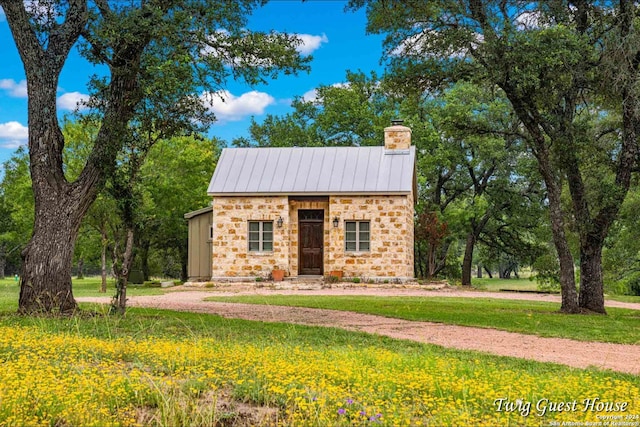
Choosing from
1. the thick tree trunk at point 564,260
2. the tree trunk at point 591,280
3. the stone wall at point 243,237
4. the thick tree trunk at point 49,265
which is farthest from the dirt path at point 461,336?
the stone wall at point 243,237

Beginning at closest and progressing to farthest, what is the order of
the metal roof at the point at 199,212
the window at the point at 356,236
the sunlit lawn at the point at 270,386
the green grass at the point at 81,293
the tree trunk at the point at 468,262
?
the sunlit lawn at the point at 270,386 → the green grass at the point at 81,293 → the window at the point at 356,236 → the metal roof at the point at 199,212 → the tree trunk at the point at 468,262

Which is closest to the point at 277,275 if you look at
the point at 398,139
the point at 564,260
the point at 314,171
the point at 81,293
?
the point at 314,171

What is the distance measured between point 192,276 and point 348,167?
7.98 meters

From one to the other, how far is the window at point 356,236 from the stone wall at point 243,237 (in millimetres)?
2333

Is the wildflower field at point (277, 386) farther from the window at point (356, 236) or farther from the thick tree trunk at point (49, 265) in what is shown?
the window at point (356, 236)

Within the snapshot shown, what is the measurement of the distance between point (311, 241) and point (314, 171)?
285 cm

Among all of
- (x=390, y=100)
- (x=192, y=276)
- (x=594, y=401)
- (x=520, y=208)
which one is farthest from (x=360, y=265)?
(x=594, y=401)

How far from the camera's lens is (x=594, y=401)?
5223 mm

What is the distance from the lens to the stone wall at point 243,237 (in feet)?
84.6

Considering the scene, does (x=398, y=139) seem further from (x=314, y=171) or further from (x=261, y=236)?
(x=261, y=236)

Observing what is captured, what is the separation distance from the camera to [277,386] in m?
5.41

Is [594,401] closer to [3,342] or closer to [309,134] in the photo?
[3,342]

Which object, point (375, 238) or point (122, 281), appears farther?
point (375, 238)

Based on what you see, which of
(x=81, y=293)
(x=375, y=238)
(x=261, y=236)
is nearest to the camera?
(x=81, y=293)
